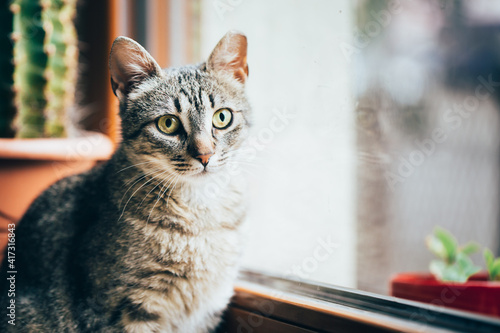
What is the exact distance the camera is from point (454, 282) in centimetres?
76

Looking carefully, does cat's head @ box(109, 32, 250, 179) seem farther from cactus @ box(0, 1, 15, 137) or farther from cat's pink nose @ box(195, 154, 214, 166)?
cactus @ box(0, 1, 15, 137)

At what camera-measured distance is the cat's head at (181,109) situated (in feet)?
2.74

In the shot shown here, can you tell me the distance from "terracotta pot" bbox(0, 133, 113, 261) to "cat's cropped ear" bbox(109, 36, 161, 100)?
40 centimetres

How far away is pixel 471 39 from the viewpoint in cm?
80

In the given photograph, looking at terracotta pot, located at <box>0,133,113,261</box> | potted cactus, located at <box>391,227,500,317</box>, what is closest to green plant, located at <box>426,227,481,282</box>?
potted cactus, located at <box>391,227,500,317</box>

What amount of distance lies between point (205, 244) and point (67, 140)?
65 centimetres

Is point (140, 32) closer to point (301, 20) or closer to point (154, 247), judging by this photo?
point (301, 20)

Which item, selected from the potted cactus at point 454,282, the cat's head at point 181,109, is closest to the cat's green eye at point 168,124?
the cat's head at point 181,109

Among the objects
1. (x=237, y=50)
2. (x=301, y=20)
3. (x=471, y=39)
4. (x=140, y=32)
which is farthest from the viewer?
(x=140, y=32)

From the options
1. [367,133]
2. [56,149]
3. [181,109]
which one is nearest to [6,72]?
[56,149]

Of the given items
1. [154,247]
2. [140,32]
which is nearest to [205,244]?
[154,247]

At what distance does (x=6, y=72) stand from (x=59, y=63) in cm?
16

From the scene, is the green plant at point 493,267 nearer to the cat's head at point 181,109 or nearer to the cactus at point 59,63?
the cat's head at point 181,109

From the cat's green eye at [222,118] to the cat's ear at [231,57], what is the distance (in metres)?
0.10
